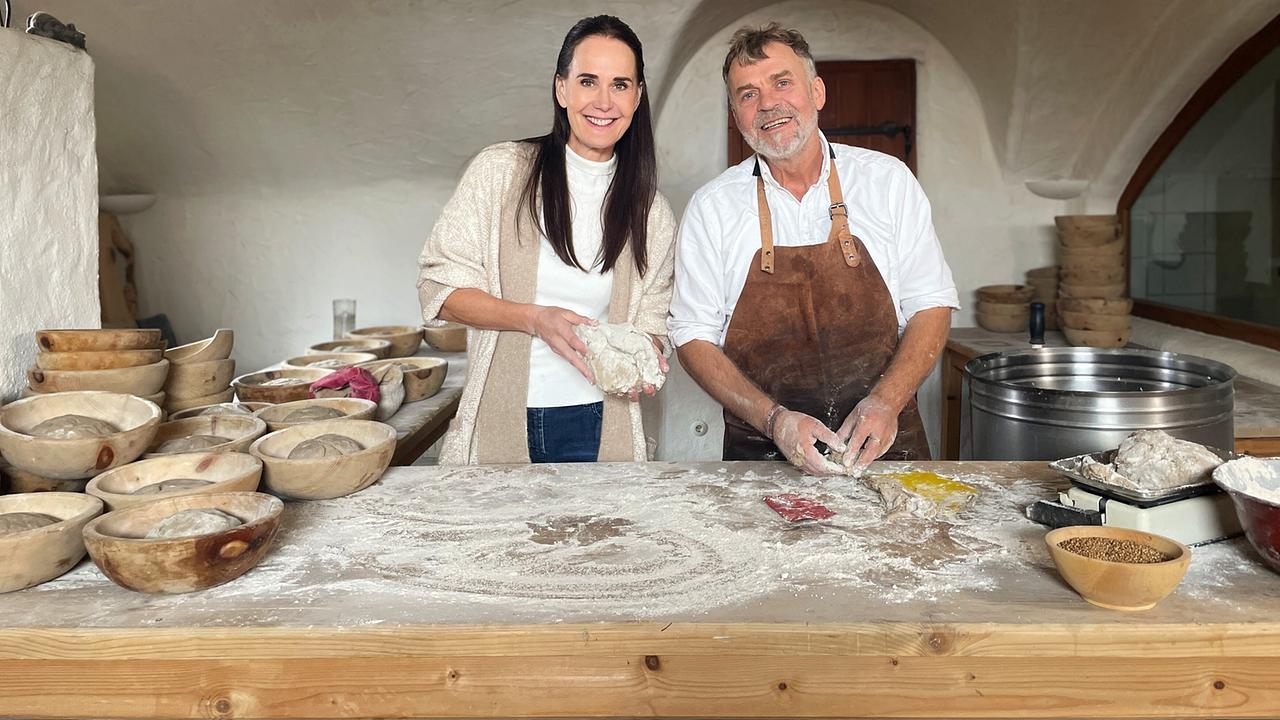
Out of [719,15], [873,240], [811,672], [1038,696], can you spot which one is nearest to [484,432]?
[873,240]

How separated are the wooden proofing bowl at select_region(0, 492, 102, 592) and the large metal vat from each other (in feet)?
7.05

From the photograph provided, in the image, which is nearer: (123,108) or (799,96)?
(799,96)

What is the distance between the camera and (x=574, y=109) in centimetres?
255

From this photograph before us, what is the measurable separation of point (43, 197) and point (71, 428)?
80 centimetres

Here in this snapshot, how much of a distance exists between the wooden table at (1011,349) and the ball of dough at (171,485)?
308cm

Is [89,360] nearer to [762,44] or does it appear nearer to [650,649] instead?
[650,649]

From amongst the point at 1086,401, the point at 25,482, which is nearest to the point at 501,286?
the point at 25,482

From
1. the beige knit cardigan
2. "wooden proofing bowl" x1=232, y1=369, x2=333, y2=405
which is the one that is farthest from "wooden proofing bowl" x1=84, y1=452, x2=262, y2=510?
"wooden proofing bowl" x1=232, y1=369, x2=333, y2=405

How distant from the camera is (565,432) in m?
2.73

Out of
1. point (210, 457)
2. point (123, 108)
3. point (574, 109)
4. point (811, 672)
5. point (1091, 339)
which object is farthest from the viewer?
point (123, 108)

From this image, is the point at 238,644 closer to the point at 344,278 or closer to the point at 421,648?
the point at 421,648

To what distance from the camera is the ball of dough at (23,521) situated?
64.3 inches

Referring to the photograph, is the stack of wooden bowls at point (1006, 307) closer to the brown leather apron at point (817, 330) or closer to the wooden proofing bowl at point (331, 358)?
the brown leather apron at point (817, 330)

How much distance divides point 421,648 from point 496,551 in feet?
1.12
